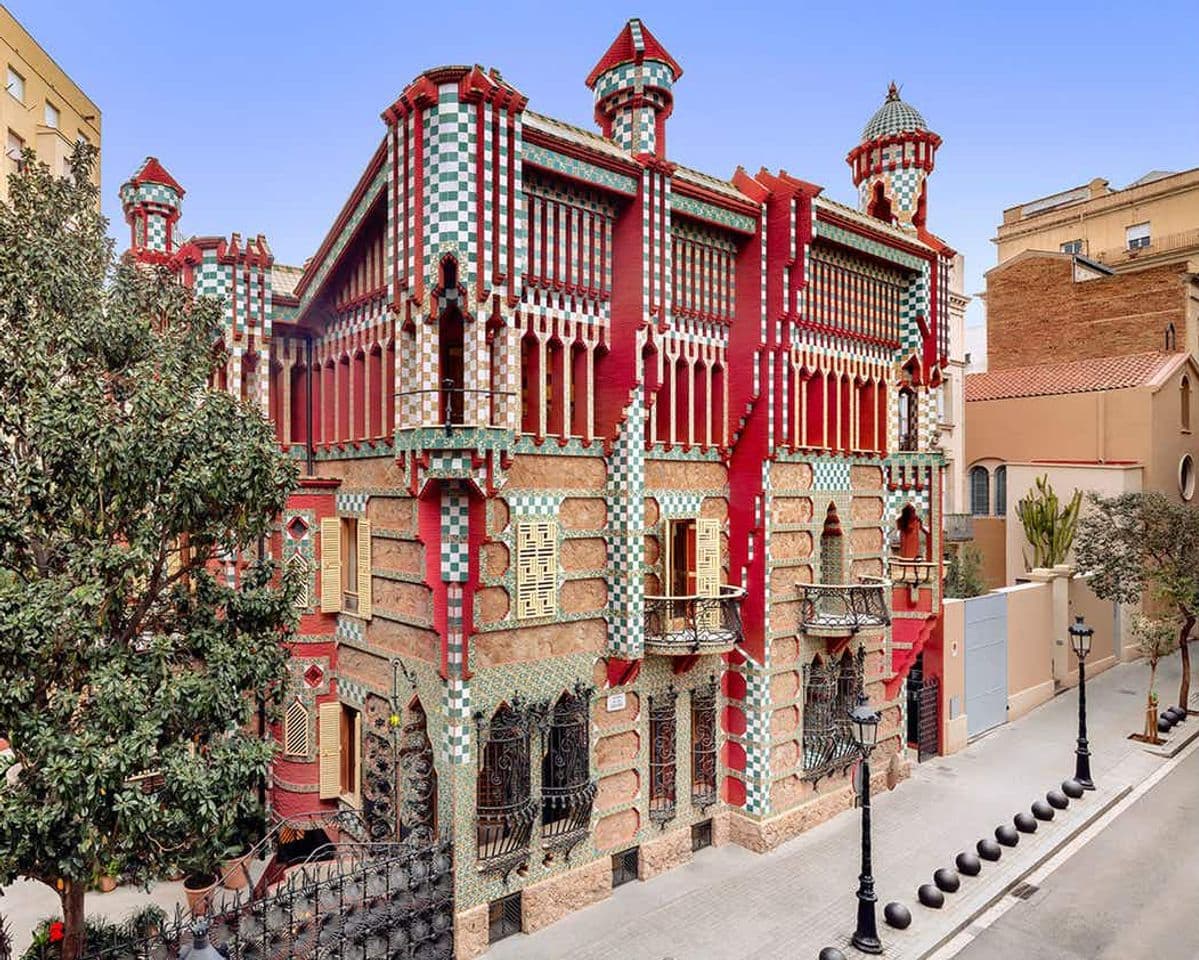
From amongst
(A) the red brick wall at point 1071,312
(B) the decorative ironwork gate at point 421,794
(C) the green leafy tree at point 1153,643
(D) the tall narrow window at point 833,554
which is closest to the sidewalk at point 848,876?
(C) the green leafy tree at point 1153,643

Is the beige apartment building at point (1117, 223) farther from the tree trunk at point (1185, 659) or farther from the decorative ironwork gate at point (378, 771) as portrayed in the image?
the decorative ironwork gate at point (378, 771)

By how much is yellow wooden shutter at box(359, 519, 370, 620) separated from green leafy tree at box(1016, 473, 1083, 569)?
24543mm

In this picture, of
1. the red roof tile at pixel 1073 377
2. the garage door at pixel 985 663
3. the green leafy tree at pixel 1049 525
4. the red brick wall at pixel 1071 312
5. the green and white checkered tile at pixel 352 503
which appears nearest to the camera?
the green and white checkered tile at pixel 352 503

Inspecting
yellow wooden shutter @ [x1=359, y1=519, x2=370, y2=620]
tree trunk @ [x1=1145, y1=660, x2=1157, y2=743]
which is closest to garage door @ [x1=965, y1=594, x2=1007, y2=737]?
tree trunk @ [x1=1145, y1=660, x2=1157, y2=743]

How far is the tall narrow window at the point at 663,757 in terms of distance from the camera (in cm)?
1397

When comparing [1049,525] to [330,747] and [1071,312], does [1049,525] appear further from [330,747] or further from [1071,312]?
[330,747]

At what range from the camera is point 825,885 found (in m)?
13.5

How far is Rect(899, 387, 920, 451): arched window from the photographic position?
1881 centimetres

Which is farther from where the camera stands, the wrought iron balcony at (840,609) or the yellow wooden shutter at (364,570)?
the wrought iron balcony at (840,609)

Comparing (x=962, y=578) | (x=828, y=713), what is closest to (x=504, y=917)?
(x=828, y=713)

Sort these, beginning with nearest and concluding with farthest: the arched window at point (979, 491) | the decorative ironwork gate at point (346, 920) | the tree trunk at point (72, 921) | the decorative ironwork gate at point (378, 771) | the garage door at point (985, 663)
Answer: the tree trunk at point (72, 921) → the decorative ironwork gate at point (346, 920) → the decorative ironwork gate at point (378, 771) → the garage door at point (985, 663) → the arched window at point (979, 491)

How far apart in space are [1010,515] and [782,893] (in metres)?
23.4

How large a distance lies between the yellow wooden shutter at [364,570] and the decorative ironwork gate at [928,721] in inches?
560

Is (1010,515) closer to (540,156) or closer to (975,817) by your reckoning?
(975,817)
